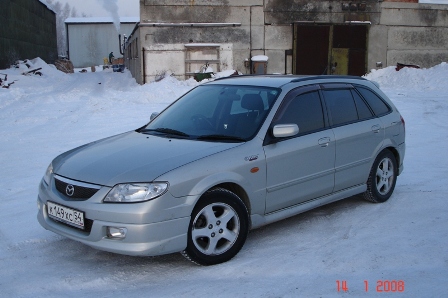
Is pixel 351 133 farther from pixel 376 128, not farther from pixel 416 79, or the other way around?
pixel 416 79

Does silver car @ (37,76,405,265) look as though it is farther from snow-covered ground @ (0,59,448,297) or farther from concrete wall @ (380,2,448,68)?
concrete wall @ (380,2,448,68)

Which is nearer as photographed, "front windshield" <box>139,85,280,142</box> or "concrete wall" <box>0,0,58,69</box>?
"front windshield" <box>139,85,280,142</box>

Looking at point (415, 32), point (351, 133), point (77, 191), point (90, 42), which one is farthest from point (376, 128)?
point (90, 42)

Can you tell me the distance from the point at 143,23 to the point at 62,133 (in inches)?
383

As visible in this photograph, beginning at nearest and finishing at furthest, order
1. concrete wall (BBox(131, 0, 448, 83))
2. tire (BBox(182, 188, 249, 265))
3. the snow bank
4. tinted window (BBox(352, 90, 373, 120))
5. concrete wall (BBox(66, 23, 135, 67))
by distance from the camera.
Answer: tire (BBox(182, 188, 249, 265)) → tinted window (BBox(352, 90, 373, 120)) → the snow bank → concrete wall (BBox(131, 0, 448, 83)) → concrete wall (BBox(66, 23, 135, 67))

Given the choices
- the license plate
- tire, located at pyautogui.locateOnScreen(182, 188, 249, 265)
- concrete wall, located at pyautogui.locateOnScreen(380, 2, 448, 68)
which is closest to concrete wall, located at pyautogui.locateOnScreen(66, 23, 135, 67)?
concrete wall, located at pyautogui.locateOnScreen(380, 2, 448, 68)

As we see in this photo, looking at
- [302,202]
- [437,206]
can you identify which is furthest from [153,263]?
[437,206]

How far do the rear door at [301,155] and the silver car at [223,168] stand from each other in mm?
11

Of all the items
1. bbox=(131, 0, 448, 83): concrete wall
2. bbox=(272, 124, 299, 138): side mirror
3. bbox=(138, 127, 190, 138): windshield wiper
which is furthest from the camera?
bbox=(131, 0, 448, 83): concrete wall

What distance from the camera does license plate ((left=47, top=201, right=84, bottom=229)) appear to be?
4031mm

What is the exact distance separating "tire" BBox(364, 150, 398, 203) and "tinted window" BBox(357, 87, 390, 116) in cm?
51

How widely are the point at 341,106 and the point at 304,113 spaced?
70 cm

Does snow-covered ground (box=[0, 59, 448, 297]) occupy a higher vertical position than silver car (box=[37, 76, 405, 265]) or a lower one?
lower
